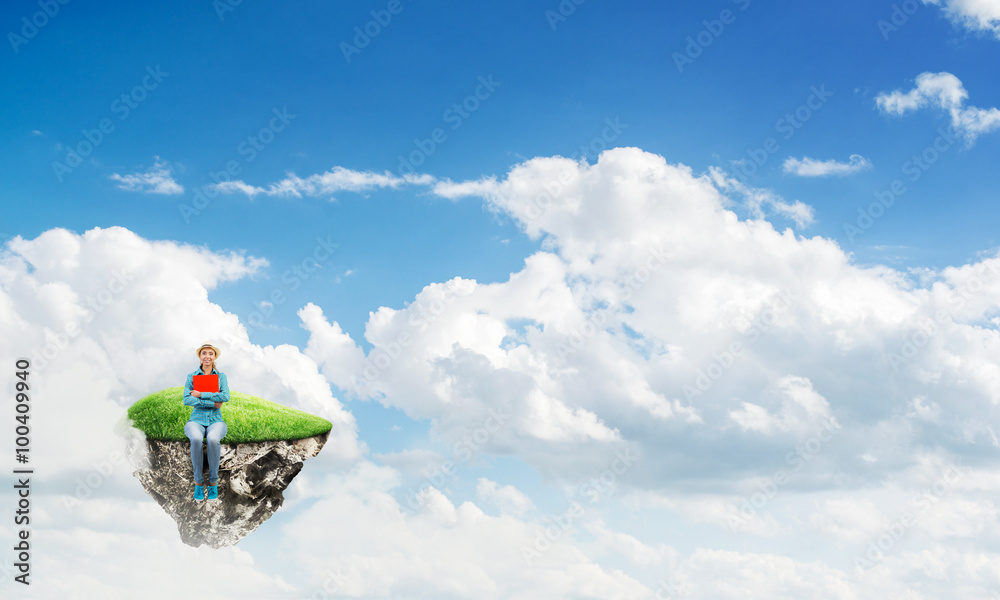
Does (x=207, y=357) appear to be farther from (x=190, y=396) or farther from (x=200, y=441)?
(x=200, y=441)

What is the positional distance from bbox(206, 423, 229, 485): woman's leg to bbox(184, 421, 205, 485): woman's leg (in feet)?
0.58

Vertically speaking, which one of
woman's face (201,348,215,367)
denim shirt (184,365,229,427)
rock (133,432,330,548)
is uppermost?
woman's face (201,348,215,367)

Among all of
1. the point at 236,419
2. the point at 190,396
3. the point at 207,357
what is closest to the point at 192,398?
the point at 190,396

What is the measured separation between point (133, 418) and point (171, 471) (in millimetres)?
1599

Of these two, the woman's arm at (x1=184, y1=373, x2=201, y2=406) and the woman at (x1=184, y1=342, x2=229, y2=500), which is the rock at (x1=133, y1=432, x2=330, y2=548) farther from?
the woman's arm at (x1=184, y1=373, x2=201, y2=406)

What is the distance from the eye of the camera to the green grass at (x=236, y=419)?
15.2m

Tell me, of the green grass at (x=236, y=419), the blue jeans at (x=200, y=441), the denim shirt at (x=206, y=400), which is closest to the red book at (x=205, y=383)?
the denim shirt at (x=206, y=400)

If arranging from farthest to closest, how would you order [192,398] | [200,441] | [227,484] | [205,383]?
[227,484], [200,441], [205,383], [192,398]

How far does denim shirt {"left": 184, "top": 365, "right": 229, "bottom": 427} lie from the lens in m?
14.2

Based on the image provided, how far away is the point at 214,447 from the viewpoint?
47.2ft

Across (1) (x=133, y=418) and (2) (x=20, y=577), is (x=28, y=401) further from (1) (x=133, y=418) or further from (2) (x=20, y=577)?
(2) (x=20, y=577)

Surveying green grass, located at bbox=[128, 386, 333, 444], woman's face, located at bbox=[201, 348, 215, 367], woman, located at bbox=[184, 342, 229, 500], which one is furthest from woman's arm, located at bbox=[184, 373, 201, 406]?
green grass, located at bbox=[128, 386, 333, 444]

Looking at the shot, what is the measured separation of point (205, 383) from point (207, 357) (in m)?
0.55

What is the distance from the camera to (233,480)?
15398mm
